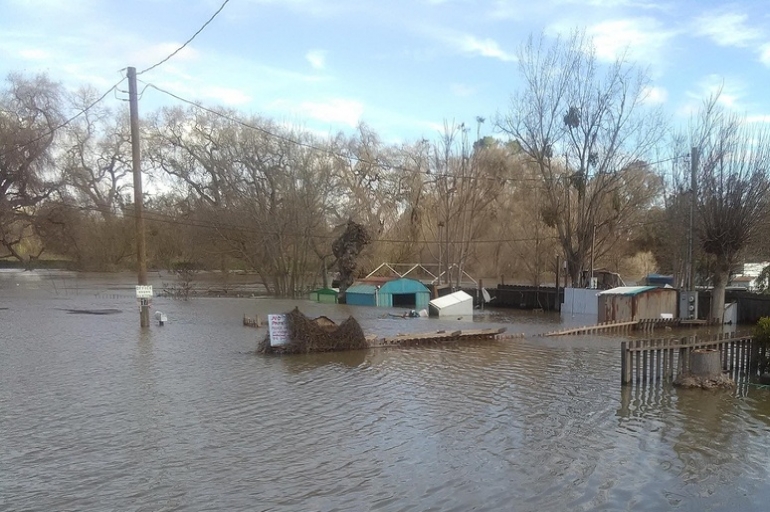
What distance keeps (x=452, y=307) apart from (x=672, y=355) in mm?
18958

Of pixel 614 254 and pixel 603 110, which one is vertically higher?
pixel 603 110

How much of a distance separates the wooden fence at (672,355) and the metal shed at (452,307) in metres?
17.9

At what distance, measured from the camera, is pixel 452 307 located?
32.2 m

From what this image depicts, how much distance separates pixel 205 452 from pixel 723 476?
5913mm

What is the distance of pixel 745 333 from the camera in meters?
14.5

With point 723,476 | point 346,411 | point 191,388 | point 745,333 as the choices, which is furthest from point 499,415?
point 745,333

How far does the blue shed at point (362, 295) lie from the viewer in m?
38.8

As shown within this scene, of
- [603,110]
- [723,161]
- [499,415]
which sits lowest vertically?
[499,415]

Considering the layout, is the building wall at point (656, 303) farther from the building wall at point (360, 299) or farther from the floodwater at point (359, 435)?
the building wall at point (360, 299)

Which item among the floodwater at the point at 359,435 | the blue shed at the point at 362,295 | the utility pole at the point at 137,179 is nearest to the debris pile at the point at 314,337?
the floodwater at the point at 359,435

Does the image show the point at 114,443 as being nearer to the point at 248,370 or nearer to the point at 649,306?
the point at 248,370

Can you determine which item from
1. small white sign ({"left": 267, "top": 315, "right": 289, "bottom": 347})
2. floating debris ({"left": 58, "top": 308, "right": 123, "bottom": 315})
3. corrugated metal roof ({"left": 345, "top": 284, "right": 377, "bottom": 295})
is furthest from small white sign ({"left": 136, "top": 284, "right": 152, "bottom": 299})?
corrugated metal roof ({"left": 345, "top": 284, "right": 377, "bottom": 295})

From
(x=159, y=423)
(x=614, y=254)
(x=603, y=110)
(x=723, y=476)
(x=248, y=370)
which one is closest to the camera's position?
(x=723, y=476)

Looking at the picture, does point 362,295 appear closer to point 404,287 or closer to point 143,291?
point 404,287
